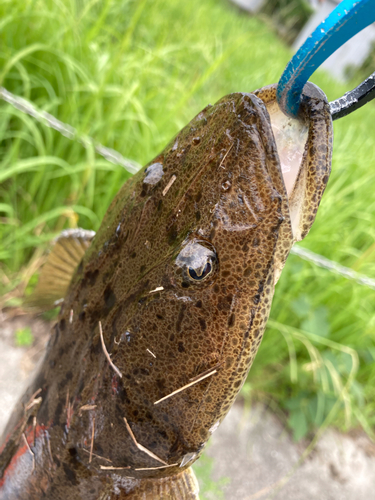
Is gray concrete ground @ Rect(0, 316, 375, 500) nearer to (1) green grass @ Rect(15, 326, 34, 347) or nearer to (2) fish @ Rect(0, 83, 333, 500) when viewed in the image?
(1) green grass @ Rect(15, 326, 34, 347)

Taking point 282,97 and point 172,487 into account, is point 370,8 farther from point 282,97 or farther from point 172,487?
point 172,487

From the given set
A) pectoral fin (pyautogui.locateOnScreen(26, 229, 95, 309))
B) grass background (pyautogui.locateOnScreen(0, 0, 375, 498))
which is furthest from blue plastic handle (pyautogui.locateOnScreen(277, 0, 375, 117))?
grass background (pyautogui.locateOnScreen(0, 0, 375, 498))

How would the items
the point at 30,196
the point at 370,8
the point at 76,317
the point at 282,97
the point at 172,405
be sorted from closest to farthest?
1. the point at 370,8
2. the point at 282,97
3. the point at 172,405
4. the point at 76,317
5. the point at 30,196

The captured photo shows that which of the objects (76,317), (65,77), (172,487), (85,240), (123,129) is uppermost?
(65,77)

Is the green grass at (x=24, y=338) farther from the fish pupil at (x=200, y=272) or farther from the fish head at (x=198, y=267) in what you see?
the fish pupil at (x=200, y=272)

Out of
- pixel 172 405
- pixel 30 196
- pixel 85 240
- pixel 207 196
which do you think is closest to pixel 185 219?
pixel 207 196
